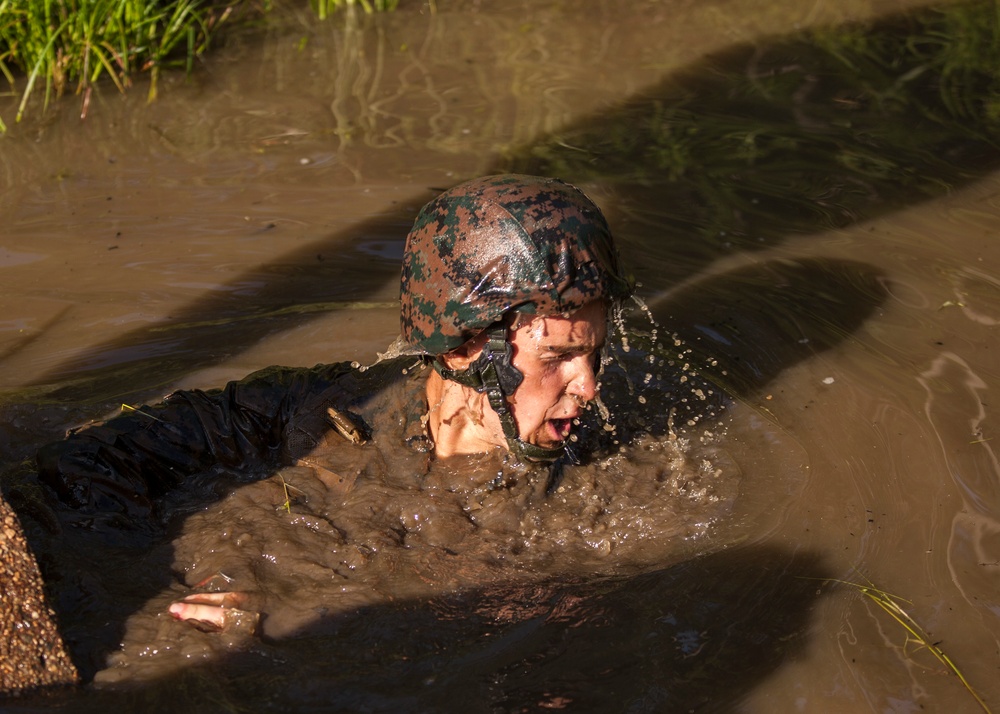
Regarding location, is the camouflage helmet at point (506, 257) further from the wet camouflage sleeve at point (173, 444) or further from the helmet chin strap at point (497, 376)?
the wet camouflage sleeve at point (173, 444)

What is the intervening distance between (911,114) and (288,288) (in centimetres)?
387

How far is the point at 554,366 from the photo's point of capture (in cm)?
341

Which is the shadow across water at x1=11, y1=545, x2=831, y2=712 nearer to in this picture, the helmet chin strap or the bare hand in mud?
the bare hand in mud

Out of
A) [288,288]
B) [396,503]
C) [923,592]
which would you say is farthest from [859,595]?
[288,288]

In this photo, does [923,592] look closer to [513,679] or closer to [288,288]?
[513,679]

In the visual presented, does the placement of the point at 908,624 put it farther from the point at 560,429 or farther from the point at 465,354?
the point at 465,354

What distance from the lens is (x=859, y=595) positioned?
3.36 meters

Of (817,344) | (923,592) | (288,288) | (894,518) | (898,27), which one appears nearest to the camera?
(923,592)

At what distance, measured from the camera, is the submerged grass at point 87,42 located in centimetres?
666

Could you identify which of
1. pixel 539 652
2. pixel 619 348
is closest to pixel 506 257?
pixel 539 652

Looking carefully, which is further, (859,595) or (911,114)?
(911,114)

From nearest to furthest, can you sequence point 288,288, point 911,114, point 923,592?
point 923,592 → point 288,288 → point 911,114

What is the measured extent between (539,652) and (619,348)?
6.32ft

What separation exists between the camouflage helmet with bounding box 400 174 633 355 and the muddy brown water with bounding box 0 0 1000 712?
2.41ft
